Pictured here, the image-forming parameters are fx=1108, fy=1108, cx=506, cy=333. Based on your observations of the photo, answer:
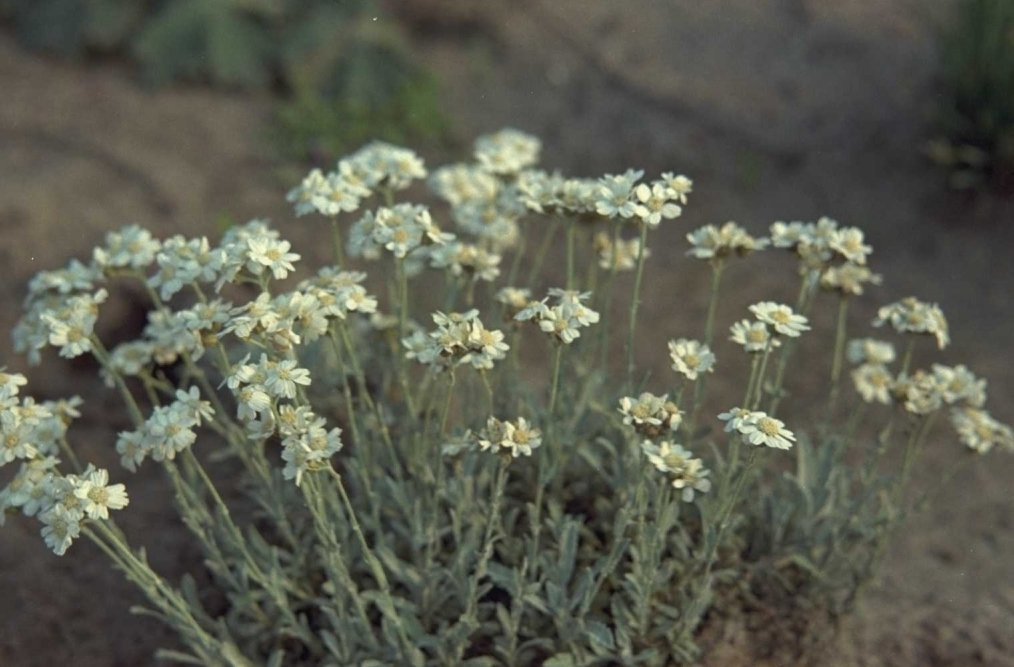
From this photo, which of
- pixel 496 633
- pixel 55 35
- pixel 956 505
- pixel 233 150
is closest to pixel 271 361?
pixel 496 633

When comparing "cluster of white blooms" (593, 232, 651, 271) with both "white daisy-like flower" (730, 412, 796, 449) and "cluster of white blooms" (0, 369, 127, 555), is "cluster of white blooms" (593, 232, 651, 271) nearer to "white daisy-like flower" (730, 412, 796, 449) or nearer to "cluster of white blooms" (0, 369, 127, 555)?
"white daisy-like flower" (730, 412, 796, 449)

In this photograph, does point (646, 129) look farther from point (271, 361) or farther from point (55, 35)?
point (271, 361)

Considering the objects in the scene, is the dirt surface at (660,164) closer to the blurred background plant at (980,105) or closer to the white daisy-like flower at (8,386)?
the blurred background plant at (980,105)

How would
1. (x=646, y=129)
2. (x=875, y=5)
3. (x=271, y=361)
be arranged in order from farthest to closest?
(x=875, y=5) < (x=646, y=129) < (x=271, y=361)

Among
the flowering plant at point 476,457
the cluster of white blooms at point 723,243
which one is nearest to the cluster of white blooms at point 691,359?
the flowering plant at point 476,457

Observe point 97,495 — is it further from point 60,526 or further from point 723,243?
point 723,243

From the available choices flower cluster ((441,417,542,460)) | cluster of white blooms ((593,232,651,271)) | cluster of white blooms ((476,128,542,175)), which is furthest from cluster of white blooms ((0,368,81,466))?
cluster of white blooms ((593,232,651,271))

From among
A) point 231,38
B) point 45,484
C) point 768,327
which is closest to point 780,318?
point 768,327
